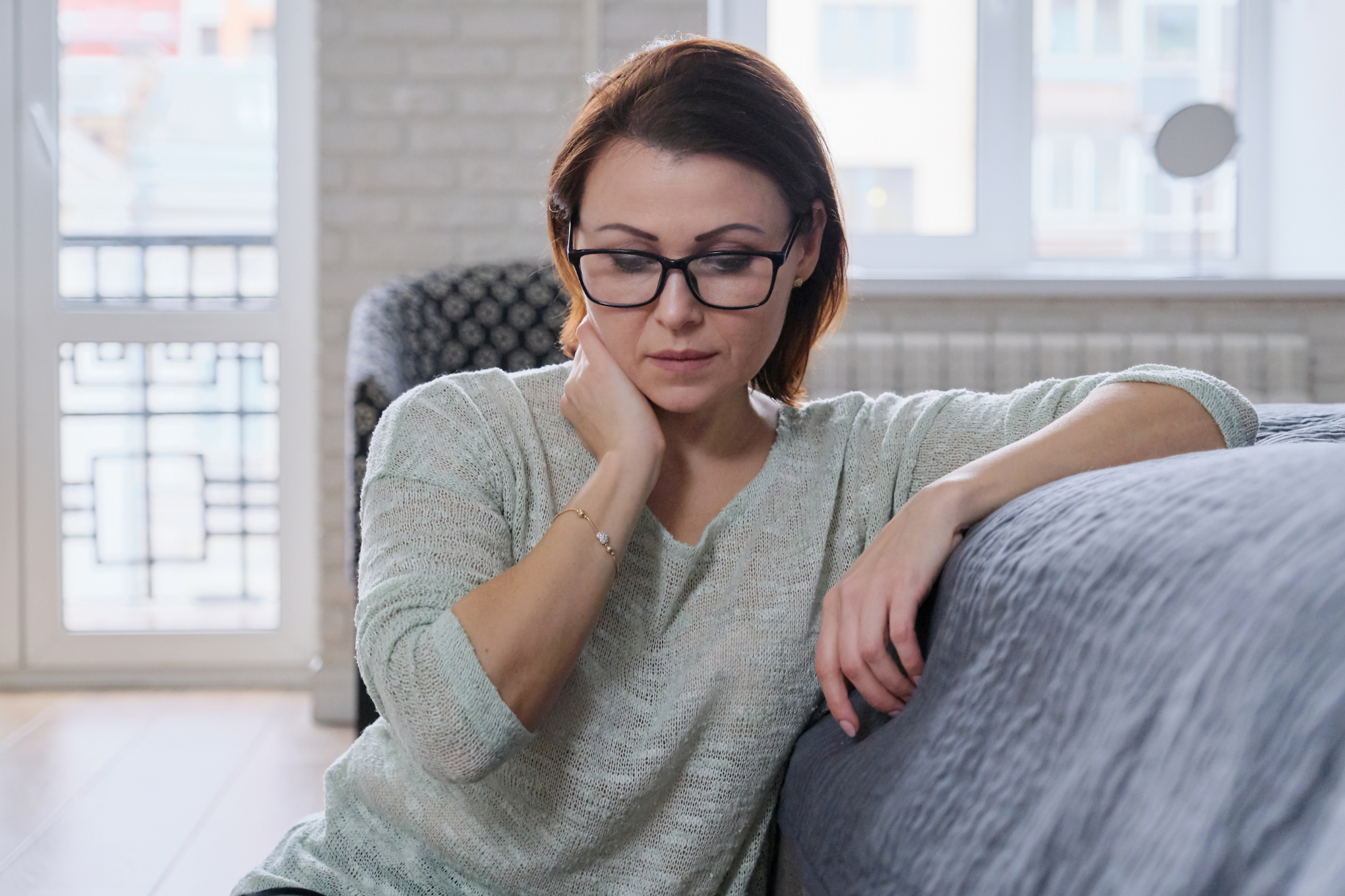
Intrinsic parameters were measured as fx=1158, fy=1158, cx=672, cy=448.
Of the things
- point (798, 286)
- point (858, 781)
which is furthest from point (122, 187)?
point (858, 781)

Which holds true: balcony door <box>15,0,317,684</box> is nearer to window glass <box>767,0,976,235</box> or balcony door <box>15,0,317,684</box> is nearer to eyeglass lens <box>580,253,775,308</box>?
window glass <box>767,0,976,235</box>

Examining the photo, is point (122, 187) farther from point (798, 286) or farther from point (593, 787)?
point (593, 787)

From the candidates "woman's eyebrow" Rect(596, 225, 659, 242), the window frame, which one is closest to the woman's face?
"woman's eyebrow" Rect(596, 225, 659, 242)

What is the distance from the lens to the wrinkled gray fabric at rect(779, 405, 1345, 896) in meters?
0.32

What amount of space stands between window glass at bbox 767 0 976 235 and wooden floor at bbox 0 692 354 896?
207cm

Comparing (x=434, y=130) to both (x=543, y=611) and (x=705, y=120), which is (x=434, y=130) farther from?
(x=543, y=611)

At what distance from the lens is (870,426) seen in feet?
3.89

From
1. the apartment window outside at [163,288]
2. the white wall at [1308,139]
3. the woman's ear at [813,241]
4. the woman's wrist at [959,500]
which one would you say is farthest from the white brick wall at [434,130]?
the woman's wrist at [959,500]

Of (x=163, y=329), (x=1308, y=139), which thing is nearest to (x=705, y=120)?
(x=163, y=329)

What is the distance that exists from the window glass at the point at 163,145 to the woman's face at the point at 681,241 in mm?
2484

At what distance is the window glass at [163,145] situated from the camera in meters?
3.20

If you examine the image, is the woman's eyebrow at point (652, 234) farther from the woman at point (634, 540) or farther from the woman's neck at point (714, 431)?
the woman's neck at point (714, 431)

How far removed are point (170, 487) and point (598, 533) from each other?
274cm

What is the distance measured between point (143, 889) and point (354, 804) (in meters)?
1.18
